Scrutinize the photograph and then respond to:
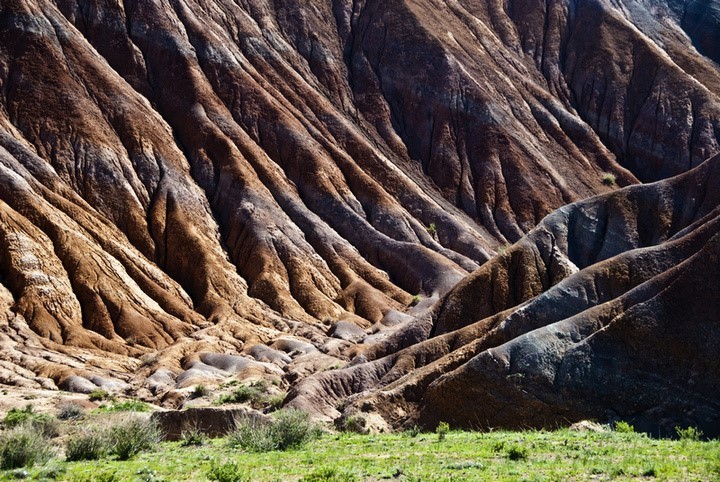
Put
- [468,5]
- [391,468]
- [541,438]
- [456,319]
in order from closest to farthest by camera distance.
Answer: [391,468], [541,438], [456,319], [468,5]

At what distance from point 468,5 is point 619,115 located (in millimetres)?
26172

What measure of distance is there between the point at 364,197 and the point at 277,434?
2329 inches

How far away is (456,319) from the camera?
1282 inches

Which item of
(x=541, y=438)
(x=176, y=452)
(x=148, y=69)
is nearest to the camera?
(x=541, y=438)

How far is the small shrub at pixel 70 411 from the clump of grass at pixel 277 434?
1722 cm

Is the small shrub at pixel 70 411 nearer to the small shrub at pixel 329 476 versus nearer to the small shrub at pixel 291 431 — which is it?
the small shrub at pixel 291 431

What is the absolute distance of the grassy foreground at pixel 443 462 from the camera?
39.5 ft

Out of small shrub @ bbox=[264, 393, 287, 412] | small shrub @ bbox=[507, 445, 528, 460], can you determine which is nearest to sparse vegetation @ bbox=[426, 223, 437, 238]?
small shrub @ bbox=[264, 393, 287, 412]

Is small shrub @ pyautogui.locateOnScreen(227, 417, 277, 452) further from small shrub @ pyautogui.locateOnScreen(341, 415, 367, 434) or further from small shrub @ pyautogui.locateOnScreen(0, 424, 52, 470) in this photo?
small shrub @ pyautogui.locateOnScreen(341, 415, 367, 434)

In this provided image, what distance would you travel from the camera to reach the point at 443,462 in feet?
45.3

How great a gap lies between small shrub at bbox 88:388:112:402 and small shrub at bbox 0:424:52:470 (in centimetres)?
2526

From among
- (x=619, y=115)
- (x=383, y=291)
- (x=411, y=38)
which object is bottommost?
(x=383, y=291)

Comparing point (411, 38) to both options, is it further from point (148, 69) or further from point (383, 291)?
point (383, 291)

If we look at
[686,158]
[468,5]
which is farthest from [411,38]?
[686,158]
